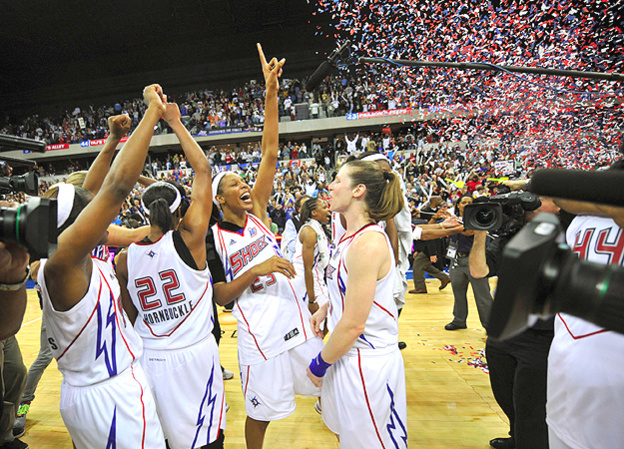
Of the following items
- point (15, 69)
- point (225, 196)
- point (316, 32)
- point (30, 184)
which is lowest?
point (225, 196)

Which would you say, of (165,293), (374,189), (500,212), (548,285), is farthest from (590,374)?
(165,293)

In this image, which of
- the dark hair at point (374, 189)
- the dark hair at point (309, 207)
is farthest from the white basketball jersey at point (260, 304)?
the dark hair at point (309, 207)

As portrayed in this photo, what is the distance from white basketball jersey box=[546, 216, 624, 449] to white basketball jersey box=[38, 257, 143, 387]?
1.79 m

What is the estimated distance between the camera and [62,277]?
133cm

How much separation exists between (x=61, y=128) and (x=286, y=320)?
27.7 m

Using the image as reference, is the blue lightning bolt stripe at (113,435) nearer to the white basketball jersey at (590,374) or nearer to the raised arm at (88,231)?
the raised arm at (88,231)

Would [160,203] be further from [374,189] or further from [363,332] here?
[363,332]

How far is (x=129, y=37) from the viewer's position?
20734mm

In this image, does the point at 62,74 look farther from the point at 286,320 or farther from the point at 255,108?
the point at 286,320

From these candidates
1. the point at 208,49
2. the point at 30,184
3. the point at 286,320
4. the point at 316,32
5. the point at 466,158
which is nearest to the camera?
the point at 30,184

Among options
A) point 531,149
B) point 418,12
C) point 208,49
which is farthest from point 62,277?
point 208,49

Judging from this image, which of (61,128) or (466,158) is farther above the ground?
(61,128)

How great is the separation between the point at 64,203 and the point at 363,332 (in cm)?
137

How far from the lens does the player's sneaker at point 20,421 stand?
303 centimetres
